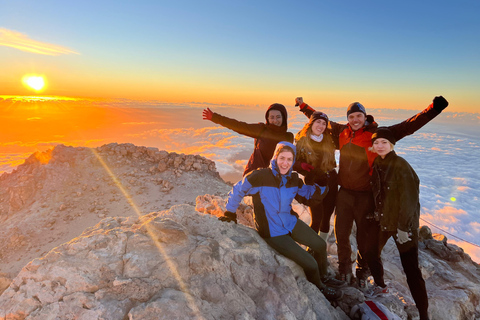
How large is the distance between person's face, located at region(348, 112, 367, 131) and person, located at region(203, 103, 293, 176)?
1.11 meters

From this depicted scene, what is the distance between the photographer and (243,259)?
3.02 m

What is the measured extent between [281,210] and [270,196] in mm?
273

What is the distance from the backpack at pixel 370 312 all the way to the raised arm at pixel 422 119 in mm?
2431

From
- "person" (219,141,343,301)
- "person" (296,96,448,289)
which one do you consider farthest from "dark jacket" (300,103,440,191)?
"person" (219,141,343,301)

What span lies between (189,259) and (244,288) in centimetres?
76

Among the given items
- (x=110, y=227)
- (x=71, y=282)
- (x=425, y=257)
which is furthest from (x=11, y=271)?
(x=425, y=257)

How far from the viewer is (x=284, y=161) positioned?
330cm

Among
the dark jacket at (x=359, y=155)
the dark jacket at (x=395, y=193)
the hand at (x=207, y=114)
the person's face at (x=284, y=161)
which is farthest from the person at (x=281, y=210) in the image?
the hand at (x=207, y=114)

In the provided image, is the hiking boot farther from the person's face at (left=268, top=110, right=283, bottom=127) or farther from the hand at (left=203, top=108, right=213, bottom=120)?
the hand at (left=203, top=108, right=213, bottom=120)

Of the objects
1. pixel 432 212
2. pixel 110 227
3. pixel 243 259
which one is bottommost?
pixel 432 212

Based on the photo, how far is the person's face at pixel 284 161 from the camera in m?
3.31

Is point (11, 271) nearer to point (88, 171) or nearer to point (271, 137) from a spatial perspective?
point (88, 171)

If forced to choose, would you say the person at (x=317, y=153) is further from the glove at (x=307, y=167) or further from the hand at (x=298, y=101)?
the hand at (x=298, y=101)

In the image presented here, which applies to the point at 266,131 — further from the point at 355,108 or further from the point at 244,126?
the point at 355,108
